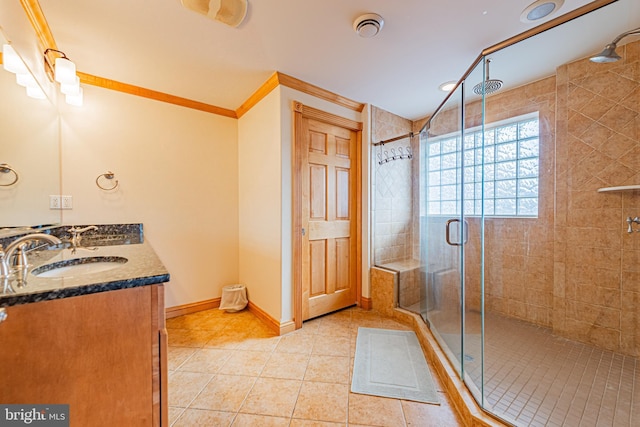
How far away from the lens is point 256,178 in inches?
97.8

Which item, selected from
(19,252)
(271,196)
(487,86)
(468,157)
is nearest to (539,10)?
(487,86)

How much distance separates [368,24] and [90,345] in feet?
6.82

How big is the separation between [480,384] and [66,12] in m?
3.27

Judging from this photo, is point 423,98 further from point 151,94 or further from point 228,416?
point 228,416

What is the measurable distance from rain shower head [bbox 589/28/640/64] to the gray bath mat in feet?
8.32

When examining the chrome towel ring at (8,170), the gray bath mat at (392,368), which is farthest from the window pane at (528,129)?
the chrome towel ring at (8,170)

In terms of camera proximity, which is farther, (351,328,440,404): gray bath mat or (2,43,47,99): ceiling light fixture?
(351,328,440,404): gray bath mat

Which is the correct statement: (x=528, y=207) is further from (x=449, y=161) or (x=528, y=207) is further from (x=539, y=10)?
(x=539, y=10)

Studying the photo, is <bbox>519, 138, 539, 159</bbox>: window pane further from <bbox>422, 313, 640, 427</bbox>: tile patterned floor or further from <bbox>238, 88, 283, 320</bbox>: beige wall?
<bbox>238, 88, 283, 320</bbox>: beige wall

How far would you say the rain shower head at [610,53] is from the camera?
155 centimetres

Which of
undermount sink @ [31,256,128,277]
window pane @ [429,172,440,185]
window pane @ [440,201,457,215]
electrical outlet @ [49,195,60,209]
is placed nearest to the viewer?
undermount sink @ [31,256,128,277]

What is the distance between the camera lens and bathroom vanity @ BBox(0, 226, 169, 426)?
0.72 meters

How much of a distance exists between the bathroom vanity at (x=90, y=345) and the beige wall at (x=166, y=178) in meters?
1.41

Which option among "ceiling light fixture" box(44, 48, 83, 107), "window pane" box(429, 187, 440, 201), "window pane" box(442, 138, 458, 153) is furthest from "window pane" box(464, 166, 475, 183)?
"ceiling light fixture" box(44, 48, 83, 107)
